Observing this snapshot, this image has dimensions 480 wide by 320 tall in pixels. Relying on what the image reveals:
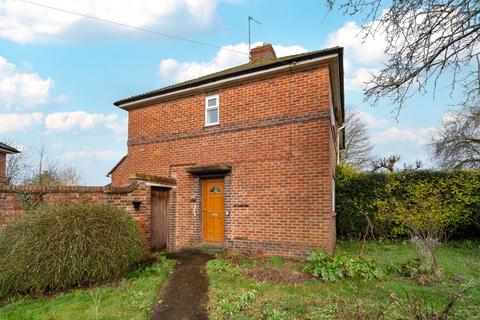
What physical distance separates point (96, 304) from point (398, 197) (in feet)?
35.4

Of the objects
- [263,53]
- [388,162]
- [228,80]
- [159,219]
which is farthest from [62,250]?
[388,162]

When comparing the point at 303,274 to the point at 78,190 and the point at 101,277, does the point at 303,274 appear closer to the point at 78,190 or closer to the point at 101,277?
the point at 101,277

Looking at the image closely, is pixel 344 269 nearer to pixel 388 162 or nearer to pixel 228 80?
pixel 228 80

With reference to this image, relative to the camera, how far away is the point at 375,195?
11.5 m

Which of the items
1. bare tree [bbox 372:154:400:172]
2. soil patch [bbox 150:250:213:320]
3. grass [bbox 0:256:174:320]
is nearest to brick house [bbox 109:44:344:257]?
soil patch [bbox 150:250:213:320]

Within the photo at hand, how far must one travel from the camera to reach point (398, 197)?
1140 cm

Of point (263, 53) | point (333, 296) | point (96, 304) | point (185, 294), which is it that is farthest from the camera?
point (263, 53)

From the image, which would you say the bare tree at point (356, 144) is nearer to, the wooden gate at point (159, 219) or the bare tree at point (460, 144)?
the bare tree at point (460, 144)

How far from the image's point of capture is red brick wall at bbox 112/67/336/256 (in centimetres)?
801

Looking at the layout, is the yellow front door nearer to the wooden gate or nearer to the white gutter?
the wooden gate

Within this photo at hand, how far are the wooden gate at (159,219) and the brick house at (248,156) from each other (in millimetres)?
32

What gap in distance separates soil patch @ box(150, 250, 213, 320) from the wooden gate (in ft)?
4.99

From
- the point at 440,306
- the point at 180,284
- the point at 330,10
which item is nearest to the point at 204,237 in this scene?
the point at 180,284

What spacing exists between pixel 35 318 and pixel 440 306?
20.8 ft
